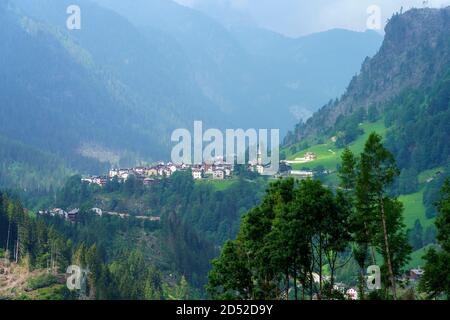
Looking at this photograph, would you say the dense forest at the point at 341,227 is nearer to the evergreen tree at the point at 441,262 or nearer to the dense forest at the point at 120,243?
the evergreen tree at the point at 441,262

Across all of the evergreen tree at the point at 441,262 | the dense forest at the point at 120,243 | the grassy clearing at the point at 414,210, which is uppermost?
the grassy clearing at the point at 414,210

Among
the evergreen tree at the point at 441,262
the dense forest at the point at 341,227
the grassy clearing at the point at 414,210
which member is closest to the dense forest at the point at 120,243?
the grassy clearing at the point at 414,210

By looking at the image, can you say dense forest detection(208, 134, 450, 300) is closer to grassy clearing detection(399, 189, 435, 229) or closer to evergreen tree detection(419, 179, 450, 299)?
evergreen tree detection(419, 179, 450, 299)

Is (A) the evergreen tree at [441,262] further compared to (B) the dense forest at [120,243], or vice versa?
(B) the dense forest at [120,243]

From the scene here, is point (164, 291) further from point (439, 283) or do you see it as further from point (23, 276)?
point (439, 283)

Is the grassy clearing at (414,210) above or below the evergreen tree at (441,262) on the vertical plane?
above

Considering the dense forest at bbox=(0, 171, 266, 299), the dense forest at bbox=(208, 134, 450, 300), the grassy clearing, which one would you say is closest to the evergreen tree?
the dense forest at bbox=(208, 134, 450, 300)

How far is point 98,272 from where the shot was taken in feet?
352

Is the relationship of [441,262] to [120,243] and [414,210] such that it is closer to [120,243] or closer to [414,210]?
[120,243]

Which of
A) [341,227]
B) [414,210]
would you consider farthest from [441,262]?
[414,210]

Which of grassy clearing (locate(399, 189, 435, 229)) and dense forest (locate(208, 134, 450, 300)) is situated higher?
grassy clearing (locate(399, 189, 435, 229))

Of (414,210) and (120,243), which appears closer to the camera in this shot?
(120,243)

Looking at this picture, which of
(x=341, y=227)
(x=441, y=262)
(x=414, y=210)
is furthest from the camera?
(x=414, y=210)
